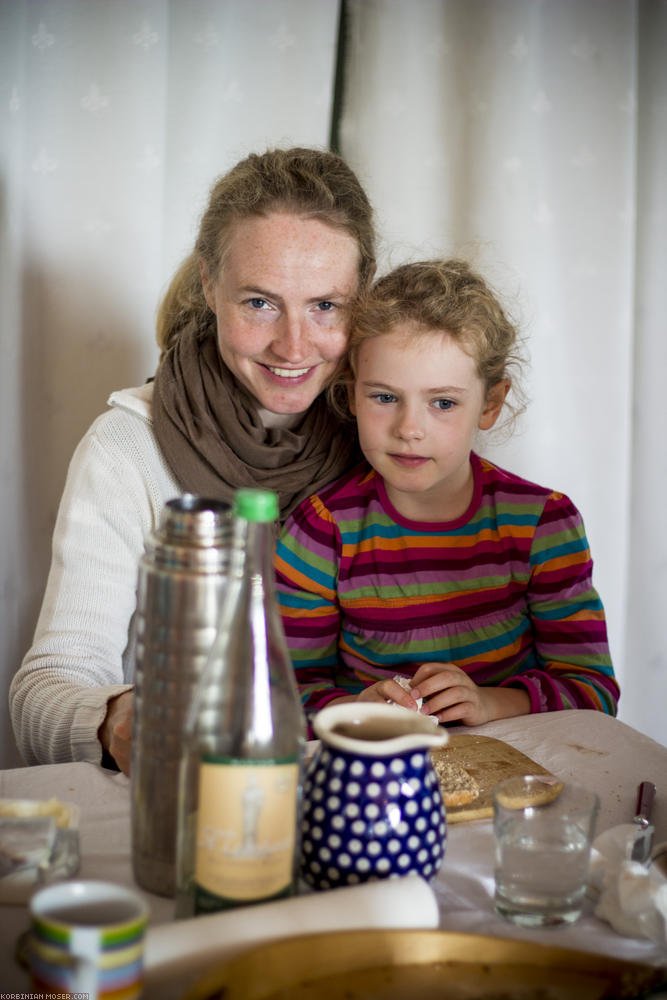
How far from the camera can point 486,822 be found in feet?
2.94

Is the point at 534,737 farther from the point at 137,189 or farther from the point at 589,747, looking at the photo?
the point at 137,189

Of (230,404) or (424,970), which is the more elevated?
(230,404)

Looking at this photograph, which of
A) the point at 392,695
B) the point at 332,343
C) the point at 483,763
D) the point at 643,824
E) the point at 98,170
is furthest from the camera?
the point at 98,170

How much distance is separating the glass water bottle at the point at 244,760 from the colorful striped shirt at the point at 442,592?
2.70 ft

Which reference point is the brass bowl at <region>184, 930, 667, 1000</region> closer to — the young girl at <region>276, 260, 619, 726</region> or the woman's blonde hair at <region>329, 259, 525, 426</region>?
the young girl at <region>276, 260, 619, 726</region>

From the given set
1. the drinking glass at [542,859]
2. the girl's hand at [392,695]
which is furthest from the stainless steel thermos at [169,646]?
the girl's hand at [392,695]

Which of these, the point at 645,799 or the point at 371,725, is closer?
the point at 371,725

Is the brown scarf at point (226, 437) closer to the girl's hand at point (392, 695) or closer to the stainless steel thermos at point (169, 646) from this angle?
the girl's hand at point (392, 695)

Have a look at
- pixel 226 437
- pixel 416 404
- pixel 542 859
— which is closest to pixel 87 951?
pixel 542 859

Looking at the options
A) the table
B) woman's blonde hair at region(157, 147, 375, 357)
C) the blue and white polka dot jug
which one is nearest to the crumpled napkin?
the table

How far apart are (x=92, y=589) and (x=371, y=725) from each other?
0.74 meters

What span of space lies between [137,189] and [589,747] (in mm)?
1418

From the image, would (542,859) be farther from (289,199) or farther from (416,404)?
(289,199)

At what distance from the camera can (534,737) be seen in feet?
3.74
